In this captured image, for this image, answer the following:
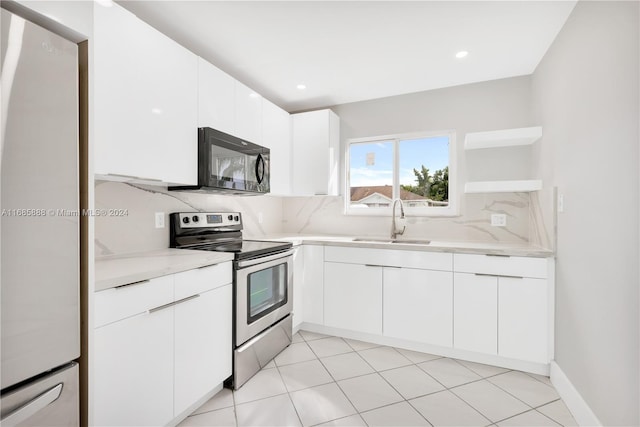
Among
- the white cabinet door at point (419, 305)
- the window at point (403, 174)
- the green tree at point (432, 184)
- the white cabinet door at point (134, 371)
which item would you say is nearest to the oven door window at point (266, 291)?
the white cabinet door at point (134, 371)

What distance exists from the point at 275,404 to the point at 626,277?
183 centimetres

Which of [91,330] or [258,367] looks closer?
[91,330]

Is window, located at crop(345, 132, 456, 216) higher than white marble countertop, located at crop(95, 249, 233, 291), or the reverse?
window, located at crop(345, 132, 456, 216)

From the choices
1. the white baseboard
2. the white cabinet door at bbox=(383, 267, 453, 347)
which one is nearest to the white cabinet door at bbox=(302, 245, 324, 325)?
the white cabinet door at bbox=(383, 267, 453, 347)

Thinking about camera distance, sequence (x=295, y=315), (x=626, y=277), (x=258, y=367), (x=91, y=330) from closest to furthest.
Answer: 1. (x=91, y=330)
2. (x=626, y=277)
3. (x=258, y=367)
4. (x=295, y=315)

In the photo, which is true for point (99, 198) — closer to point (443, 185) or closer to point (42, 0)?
point (42, 0)

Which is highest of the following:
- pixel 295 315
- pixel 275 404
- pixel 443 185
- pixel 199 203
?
pixel 443 185

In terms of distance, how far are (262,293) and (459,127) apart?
2.35m

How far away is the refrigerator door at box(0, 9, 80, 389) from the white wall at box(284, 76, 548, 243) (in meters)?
2.63

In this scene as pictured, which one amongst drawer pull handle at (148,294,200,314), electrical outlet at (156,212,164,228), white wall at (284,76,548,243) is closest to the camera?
drawer pull handle at (148,294,200,314)

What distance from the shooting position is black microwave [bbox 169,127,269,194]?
203 centimetres

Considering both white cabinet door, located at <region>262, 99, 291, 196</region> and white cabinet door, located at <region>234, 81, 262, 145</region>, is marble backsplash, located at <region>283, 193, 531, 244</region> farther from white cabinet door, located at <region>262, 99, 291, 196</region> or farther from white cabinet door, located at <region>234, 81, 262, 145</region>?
white cabinet door, located at <region>234, 81, 262, 145</region>

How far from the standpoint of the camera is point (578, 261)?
1725 mm

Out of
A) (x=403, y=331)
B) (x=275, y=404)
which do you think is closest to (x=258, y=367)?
(x=275, y=404)
